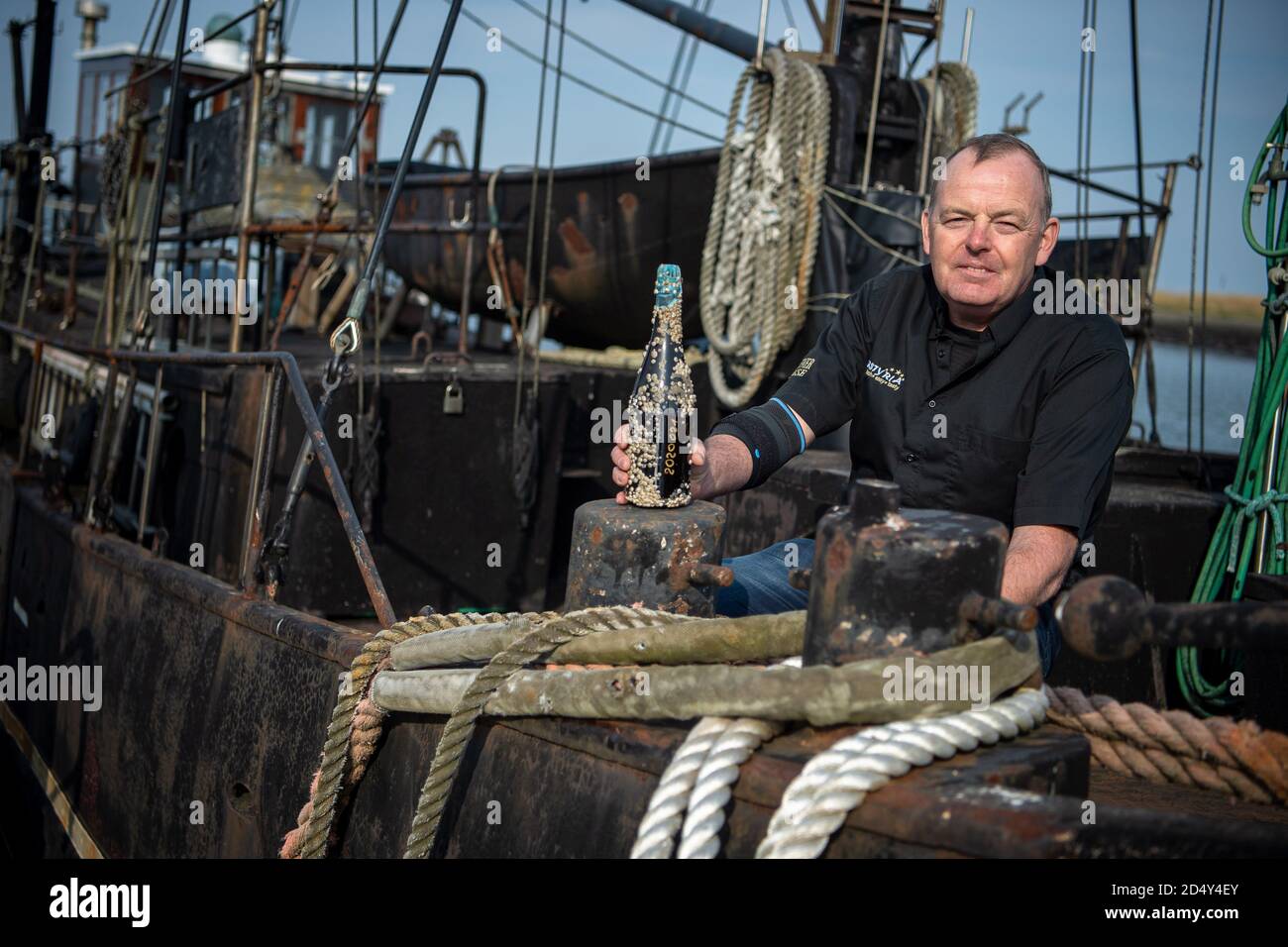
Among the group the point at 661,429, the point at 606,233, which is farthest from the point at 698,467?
the point at 606,233

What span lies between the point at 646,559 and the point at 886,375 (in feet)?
2.67

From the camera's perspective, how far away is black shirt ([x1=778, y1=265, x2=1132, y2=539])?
2.66 metres

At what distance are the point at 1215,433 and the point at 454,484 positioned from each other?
80.2ft

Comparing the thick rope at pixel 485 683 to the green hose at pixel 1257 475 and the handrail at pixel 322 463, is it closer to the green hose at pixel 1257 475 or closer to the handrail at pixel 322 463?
the handrail at pixel 322 463

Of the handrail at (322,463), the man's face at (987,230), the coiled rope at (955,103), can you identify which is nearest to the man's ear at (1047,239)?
the man's face at (987,230)

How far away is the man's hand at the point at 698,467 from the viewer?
2.68 meters

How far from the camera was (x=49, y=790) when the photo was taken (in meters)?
5.23

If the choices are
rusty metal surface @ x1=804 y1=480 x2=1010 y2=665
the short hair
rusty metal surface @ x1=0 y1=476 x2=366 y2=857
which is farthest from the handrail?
the short hair

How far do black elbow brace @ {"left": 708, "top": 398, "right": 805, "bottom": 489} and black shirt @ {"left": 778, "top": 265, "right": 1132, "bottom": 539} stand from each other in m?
0.08

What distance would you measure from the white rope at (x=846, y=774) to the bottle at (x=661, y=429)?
2.80 feet

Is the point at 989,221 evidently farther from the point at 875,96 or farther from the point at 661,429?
the point at 875,96
